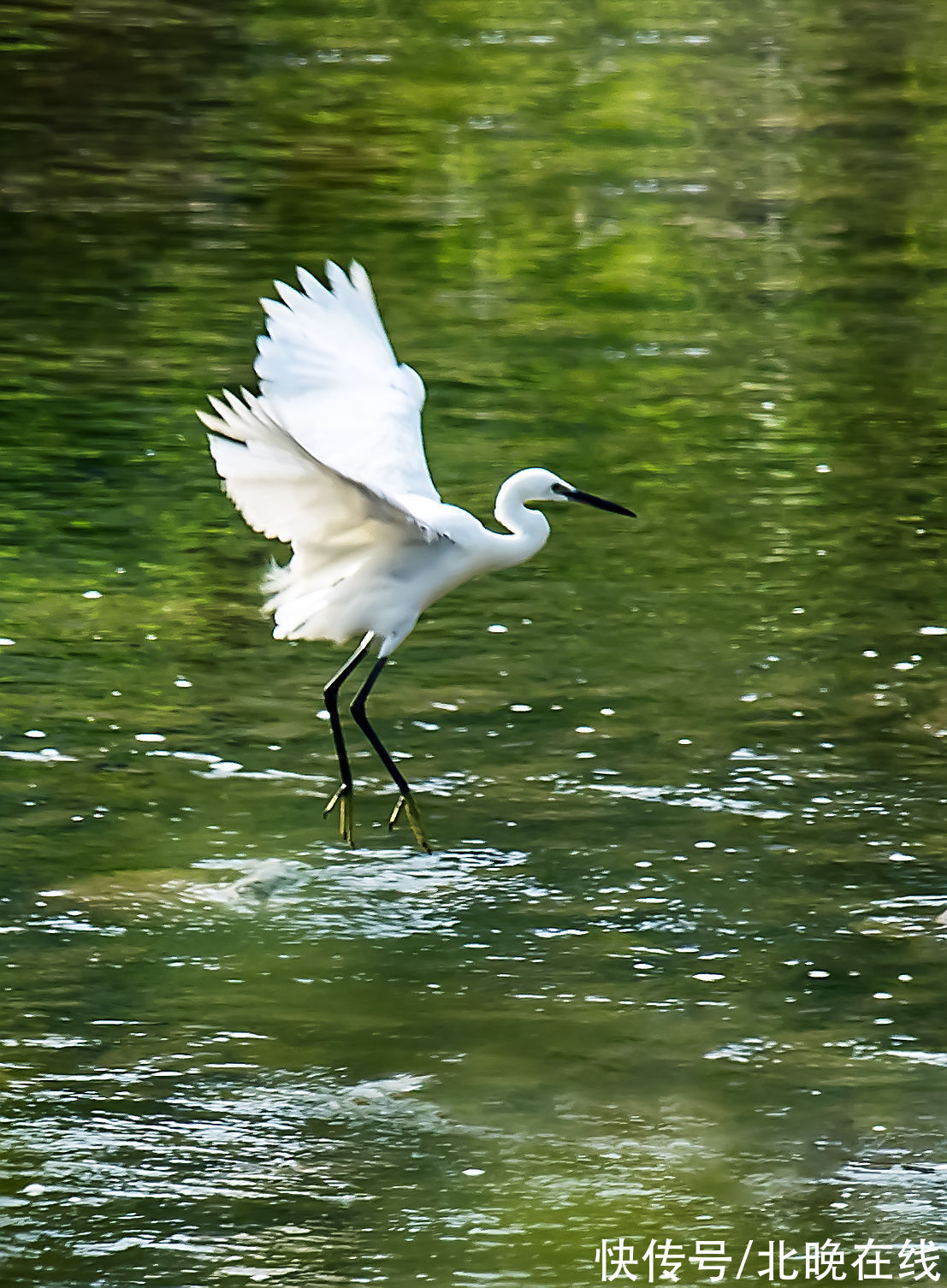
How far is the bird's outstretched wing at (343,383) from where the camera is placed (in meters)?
6.73

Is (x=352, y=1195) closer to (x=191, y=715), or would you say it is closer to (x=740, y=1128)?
(x=740, y=1128)

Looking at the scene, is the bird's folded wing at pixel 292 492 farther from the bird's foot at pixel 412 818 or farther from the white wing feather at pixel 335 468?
the bird's foot at pixel 412 818

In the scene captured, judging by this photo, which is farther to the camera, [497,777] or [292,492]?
[497,777]

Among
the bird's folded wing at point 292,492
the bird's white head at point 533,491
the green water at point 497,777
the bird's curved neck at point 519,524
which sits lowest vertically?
the green water at point 497,777

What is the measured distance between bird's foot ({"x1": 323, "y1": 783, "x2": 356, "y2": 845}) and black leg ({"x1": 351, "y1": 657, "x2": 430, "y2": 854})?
108mm

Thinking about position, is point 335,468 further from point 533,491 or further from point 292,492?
point 533,491

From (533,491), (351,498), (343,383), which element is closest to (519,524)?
(533,491)

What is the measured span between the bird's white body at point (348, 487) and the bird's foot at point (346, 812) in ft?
1.50

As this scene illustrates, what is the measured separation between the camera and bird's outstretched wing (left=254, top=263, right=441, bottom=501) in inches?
265

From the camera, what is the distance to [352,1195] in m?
4.71

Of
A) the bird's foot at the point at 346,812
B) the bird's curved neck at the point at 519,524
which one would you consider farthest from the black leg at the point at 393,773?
the bird's curved neck at the point at 519,524

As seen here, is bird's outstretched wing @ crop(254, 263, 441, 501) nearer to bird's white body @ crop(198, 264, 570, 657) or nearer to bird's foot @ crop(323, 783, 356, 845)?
bird's white body @ crop(198, 264, 570, 657)

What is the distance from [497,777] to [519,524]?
0.73 metres

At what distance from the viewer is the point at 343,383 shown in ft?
22.7
